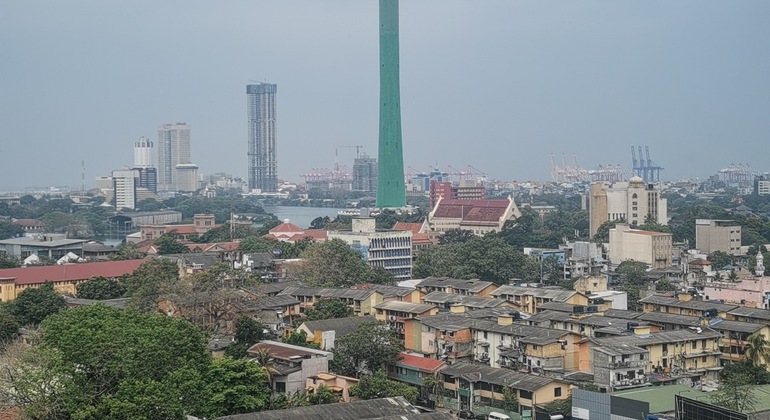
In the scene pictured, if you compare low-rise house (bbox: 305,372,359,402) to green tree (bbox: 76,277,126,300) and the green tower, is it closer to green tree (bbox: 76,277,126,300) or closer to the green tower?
green tree (bbox: 76,277,126,300)

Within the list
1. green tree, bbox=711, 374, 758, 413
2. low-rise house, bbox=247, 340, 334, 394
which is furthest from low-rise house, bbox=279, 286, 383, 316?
green tree, bbox=711, 374, 758, 413

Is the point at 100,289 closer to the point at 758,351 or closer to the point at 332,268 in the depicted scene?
the point at 332,268

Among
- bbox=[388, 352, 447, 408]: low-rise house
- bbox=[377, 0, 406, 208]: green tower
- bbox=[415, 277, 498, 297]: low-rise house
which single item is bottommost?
bbox=[388, 352, 447, 408]: low-rise house

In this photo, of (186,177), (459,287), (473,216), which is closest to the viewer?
(459,287)

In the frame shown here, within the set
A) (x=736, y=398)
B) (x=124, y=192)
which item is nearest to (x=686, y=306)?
(x=736, y=398)

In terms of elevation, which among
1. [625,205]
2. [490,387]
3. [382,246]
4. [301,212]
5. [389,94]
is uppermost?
[389,94]

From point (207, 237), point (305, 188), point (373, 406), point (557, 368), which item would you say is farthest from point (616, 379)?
point (305, 188)
